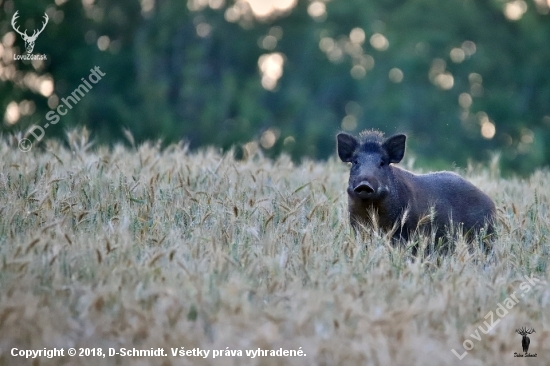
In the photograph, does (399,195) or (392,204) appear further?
(399,195)

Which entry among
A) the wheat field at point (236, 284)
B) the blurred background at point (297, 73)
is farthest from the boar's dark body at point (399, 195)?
the blurred background at point (297, 73)

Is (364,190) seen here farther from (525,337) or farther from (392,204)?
(525,337)

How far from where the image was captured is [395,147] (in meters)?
8.80

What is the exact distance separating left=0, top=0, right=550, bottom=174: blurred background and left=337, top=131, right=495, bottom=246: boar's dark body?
53.5 ft

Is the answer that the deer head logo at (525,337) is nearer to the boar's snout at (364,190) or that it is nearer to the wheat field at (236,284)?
the wheat field at (236,284)

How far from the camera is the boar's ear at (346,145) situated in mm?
8922

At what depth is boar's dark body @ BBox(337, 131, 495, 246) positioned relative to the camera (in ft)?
27.6

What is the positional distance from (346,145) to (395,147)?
1.66ft

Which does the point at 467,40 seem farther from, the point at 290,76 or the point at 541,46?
the point at 290,76

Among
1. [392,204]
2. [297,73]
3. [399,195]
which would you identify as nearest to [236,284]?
[392,204]

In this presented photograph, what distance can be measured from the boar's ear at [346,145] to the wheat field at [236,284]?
0.55m

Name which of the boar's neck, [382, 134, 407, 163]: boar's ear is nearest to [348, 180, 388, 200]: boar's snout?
the boar's neck

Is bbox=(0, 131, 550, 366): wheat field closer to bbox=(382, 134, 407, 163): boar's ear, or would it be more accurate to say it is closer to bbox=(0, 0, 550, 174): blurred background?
bbox=(382, 134, 407, 163): boar's ear

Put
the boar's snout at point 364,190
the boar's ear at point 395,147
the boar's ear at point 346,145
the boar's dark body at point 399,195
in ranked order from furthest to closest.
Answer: the boar's ear at point 346,145, the boar's ear at point 395,147, the boar's dark body at point 399,195, the boar's snout at point 364,190
